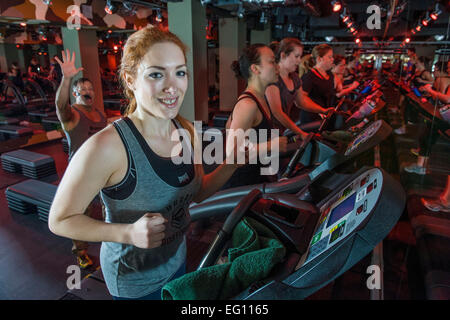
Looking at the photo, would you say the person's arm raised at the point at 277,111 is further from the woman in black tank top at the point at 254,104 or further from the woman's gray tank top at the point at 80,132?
the woman's gray tank top at the point at 80,132

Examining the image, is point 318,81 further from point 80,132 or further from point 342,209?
point 342,209

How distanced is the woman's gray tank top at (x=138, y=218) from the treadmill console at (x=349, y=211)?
1.53 feet

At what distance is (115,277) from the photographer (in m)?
1.06

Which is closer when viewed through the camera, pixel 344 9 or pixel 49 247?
pixel 49 247

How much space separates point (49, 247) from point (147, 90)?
2.54m

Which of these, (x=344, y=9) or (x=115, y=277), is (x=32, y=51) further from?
(x=115, y=277)

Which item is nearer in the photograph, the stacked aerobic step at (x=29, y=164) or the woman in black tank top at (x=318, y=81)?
the woman in black tank top at (x=318, y=81)

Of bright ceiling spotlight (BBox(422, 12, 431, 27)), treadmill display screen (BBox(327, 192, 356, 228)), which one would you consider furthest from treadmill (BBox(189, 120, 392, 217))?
bright ceiling spotlight (BBox(422, 12, 431, 27))

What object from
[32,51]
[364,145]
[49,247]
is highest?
[32,51]

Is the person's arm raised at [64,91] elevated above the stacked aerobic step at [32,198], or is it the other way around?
the person's arm raised at [64,91]

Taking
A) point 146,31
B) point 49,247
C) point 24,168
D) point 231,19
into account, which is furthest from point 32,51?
point 146,31

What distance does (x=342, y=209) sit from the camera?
0.83 meters

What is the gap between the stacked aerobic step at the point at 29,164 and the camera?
174 inches

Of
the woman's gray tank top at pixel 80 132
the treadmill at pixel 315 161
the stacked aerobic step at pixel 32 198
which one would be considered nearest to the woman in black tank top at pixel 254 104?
the treadmill at pixel 315 161
